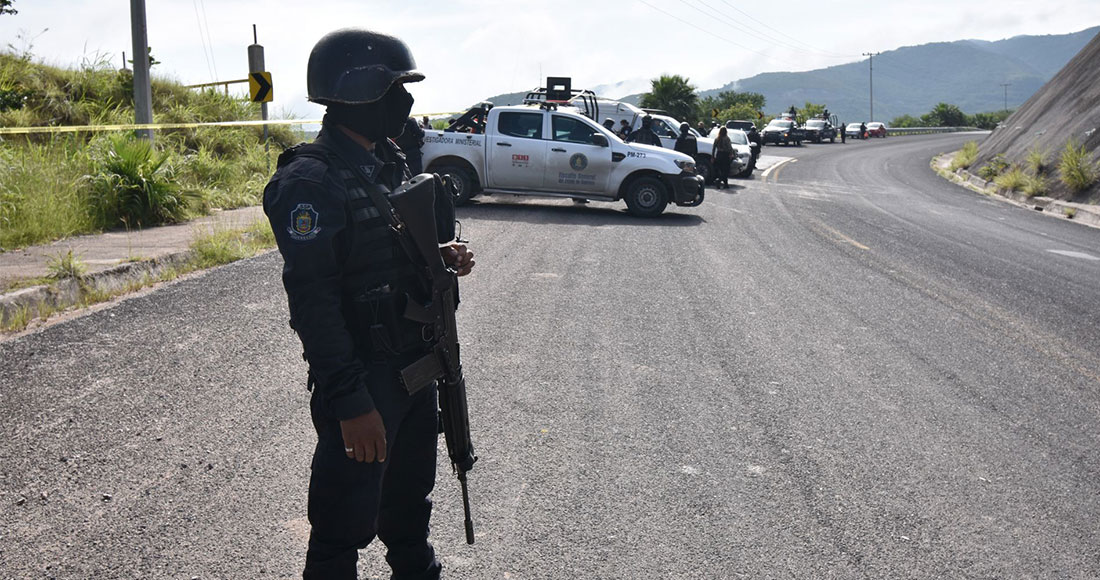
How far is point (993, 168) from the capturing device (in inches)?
1047

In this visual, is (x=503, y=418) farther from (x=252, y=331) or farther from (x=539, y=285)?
(x=539, y=285)

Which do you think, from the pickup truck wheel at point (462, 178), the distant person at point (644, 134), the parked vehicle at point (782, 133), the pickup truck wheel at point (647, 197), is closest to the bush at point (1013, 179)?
the distant person at point (644, 134)

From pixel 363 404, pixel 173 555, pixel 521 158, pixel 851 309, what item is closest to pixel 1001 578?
pixel 363 404

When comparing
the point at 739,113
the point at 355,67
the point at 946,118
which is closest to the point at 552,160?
the point at 355,67

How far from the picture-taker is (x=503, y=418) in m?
4.80

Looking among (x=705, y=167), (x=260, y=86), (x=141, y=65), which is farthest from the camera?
(x=705, y=167)

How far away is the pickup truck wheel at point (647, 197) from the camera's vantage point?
49.6ft

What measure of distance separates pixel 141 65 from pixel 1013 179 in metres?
20.9

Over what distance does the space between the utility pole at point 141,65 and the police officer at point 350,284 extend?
36.6 feet

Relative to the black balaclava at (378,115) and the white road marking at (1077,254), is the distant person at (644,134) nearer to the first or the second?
the white road marking at (1077,254)

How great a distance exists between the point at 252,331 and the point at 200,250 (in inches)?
136

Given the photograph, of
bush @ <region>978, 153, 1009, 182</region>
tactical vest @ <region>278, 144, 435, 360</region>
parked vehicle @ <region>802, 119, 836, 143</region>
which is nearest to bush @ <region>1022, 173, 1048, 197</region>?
bush @ <region>978, 153, 1009, 182</region>

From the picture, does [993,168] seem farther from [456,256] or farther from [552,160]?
[456,256]

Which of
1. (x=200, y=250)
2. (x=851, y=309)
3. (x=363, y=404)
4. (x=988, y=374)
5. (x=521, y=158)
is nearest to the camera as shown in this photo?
(x=363, y=404)
